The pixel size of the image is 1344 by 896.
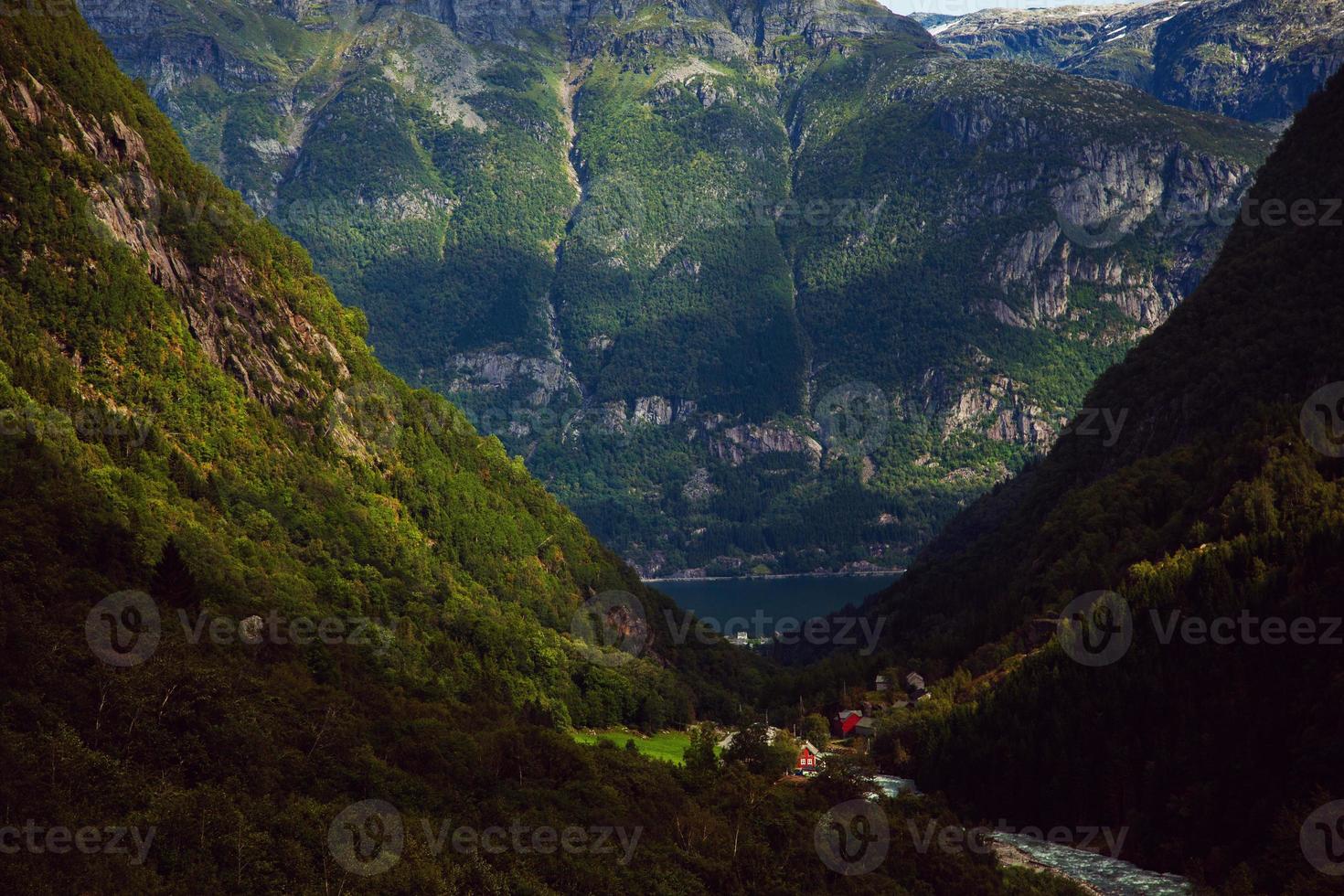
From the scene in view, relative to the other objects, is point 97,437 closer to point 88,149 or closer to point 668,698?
point 88,149

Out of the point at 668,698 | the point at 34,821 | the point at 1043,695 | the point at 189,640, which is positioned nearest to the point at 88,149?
the point at 189,640

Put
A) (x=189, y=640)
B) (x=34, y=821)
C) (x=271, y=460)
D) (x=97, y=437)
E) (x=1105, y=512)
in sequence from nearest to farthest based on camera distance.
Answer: (x=34, y=821) → (x=189, y=640) → (x=97, y=437) → (x=271, y=460) → (x=1105, y=512)

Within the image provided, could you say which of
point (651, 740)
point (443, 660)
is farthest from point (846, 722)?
point (443, 660)

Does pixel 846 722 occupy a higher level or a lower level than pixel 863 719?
lower

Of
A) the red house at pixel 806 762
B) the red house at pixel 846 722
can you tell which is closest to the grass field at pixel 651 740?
the red house at pixel 806 762

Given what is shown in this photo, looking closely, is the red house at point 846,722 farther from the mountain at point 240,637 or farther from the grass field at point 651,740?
the mountain at point 240,637

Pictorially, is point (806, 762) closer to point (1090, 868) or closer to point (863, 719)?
point (863, 719)

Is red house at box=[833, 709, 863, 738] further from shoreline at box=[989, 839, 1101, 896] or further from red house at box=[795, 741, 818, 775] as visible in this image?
shoreline at box=[989, 839, 1101, 896]
